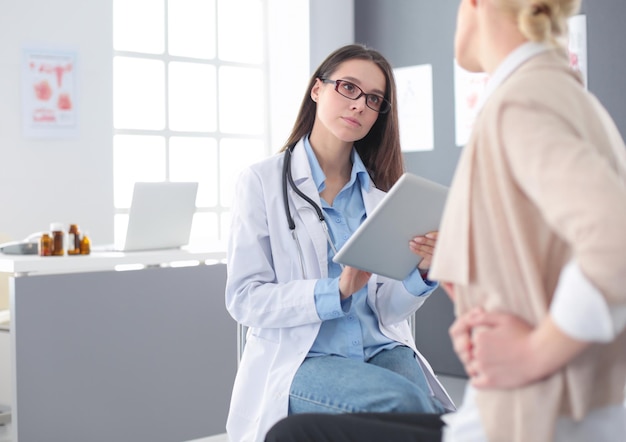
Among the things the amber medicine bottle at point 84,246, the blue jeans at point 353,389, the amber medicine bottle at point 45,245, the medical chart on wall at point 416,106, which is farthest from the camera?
the medical chart on wall at point 416,106

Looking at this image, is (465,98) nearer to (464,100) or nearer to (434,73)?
(464,100)

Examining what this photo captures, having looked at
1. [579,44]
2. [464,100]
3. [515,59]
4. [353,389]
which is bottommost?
[353,389]

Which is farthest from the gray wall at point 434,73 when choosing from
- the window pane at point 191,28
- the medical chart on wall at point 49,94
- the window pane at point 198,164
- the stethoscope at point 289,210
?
the stethoscope at point 289,210

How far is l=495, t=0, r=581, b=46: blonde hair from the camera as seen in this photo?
0.98m

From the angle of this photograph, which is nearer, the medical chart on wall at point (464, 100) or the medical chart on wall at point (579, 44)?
the medical chart on wall at point (579, 44)

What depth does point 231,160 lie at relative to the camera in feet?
18.4

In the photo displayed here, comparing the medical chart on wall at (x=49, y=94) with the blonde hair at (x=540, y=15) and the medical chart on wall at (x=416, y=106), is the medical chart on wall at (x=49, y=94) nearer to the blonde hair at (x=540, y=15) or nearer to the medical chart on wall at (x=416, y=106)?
the medical chart on wall at (x=416, y=106)

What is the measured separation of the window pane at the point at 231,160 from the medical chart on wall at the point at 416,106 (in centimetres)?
112

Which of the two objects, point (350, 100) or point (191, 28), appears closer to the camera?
point (350, 100)

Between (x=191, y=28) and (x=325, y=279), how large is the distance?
3.84 m

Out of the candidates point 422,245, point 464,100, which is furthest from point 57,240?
point 464,100

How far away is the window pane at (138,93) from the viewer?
5.07 m

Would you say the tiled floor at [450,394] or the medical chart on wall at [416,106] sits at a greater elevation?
the medical chart on wall at [416,106]

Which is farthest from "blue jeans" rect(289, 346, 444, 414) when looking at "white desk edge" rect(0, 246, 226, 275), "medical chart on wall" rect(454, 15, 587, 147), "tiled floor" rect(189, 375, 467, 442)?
"medical chart on wall" rect(454, 15, 587, 147)
